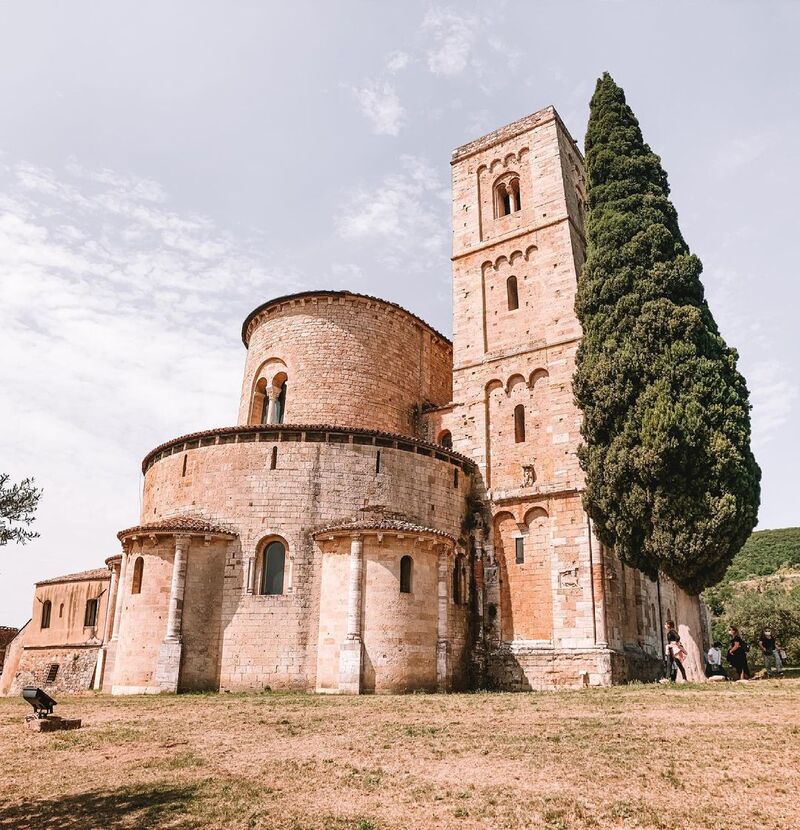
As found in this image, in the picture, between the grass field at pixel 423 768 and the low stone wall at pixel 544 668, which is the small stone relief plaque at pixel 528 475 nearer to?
the low stone wall at pixel 544 668

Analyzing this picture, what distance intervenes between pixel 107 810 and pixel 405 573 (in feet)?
42.4

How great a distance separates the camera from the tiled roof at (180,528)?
19688 mm

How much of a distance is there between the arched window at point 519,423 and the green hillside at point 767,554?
128 feet

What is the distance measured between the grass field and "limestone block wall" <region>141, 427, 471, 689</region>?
5571 millimetres

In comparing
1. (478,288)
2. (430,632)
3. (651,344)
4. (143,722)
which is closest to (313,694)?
(430,632)

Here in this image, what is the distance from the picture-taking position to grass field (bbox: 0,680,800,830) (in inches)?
264

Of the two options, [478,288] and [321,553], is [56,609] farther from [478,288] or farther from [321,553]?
[478,288]

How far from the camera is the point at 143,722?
12625 mm

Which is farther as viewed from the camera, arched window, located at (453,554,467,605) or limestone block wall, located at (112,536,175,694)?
arched window, located at (453,554,467,605)

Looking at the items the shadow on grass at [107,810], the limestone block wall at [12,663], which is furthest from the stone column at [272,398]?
the shadow on grass at [107,810]

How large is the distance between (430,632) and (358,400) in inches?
393

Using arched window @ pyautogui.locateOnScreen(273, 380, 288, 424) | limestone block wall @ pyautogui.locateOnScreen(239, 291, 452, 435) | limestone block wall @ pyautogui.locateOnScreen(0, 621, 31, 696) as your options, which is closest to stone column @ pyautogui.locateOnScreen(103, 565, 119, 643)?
limestone block wall @ pyautogui.locateOnScreen(239, 291, 452, 435)

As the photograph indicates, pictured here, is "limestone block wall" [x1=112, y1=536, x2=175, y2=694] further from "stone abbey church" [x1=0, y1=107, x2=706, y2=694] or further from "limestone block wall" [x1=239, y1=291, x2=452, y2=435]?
"limestone block wall" [x1=239, y1=291, x2=452, y2=435]

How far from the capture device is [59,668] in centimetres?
3055
